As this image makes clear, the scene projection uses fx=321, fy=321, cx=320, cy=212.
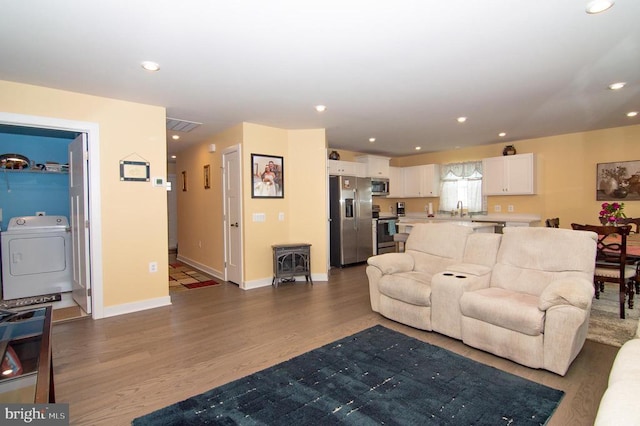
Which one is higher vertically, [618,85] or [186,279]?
[618,85]

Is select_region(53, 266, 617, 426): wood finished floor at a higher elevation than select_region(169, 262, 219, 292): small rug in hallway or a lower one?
lower

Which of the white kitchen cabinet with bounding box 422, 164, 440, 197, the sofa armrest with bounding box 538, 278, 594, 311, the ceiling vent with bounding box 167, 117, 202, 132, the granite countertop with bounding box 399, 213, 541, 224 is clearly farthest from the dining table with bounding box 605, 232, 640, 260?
the ceiling vent with bounding box 167, 117, 202, 132

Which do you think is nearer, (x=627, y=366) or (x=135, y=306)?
(x=627, y=366)

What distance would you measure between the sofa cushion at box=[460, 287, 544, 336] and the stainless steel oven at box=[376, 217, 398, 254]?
4094 millimetres

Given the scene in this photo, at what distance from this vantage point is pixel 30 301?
13.9ft

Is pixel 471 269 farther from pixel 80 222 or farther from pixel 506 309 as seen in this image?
pixel 80 222

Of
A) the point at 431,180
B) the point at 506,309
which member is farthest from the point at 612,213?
the point at 431,180

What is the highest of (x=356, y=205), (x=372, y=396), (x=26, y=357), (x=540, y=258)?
(x=356, y=205)

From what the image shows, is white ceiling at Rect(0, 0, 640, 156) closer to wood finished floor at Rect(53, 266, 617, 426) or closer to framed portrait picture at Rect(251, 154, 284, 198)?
framed portrait picture at Rect(251, 154, 284, 198)

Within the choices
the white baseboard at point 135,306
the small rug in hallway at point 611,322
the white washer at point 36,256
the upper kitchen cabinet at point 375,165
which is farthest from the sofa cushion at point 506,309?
the white washer at point 36,256

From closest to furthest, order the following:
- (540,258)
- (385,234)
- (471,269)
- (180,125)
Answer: (540,258), (471,269), (180,125), (385,234)

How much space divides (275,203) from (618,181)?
5652mm

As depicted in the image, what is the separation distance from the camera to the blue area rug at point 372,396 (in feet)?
6.18

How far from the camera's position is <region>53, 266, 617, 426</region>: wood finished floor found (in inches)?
83.0
